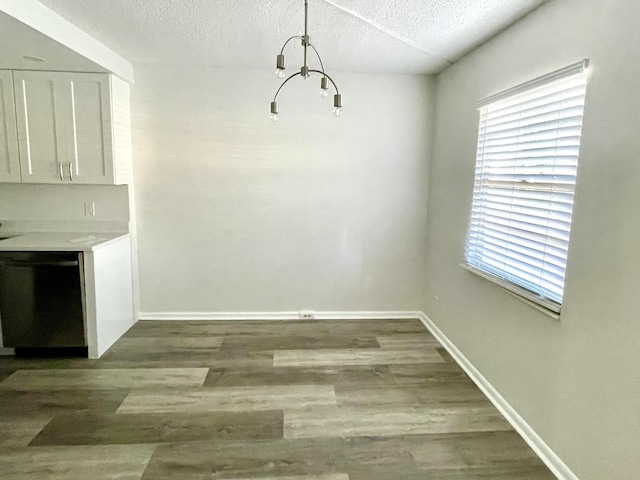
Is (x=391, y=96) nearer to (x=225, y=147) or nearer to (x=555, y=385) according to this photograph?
(x=225, y=147)

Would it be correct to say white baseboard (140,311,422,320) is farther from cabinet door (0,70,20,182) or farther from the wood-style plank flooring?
cabinet door (0,70,20,182)

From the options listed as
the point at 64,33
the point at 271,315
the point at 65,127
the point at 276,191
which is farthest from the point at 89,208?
the point at 271,315

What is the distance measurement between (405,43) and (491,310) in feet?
6.64

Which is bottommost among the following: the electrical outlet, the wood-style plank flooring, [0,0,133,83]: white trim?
the wood-style plank flooring

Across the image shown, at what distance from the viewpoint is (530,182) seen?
2.20m

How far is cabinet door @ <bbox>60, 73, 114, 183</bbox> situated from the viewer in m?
3.13

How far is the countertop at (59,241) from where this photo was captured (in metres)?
2.89

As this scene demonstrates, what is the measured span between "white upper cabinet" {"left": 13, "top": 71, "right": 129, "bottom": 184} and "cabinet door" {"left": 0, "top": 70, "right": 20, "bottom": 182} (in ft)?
0.14

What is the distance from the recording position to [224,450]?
207 cm

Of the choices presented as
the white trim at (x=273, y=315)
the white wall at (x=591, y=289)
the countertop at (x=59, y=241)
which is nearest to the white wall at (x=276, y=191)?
the white trim at (x=273, y=315)

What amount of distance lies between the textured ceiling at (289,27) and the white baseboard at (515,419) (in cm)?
237

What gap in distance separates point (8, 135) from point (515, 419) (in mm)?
4291

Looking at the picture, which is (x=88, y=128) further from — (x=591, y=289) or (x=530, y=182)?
(x=591, y=289)

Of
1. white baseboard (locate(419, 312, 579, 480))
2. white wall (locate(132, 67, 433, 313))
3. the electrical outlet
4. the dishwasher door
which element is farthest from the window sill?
the electrical outlet
